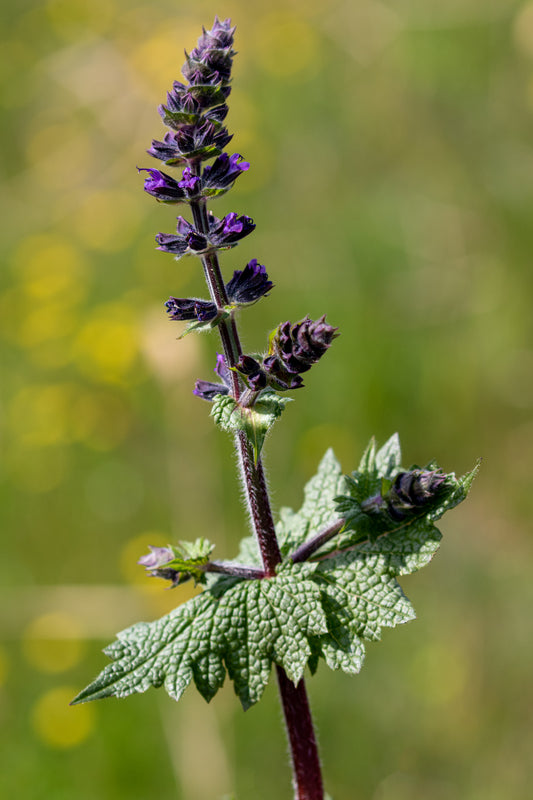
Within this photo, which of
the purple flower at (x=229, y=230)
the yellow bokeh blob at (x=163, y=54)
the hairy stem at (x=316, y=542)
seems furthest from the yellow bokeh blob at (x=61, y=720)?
the yellow bokeh blob at (x=163, y=54)

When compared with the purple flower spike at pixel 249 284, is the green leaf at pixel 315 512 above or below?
below

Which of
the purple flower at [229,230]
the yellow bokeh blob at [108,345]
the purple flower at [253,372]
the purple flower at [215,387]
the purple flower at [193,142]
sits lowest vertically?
the purple flower at [253,372]

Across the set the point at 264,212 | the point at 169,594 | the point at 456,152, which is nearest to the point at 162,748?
the point at 169,594

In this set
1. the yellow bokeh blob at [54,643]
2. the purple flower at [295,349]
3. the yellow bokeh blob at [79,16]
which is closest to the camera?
the purple flower at [295,349]

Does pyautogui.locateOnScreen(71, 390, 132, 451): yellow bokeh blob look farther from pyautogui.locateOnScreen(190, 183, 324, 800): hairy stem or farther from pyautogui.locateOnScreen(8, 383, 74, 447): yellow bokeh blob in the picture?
pyautogui.locateOnScreen(190, 183, 324, 800): hairy stem

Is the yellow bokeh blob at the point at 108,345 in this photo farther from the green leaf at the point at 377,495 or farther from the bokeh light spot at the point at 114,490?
the green leaf at the point at 377,495

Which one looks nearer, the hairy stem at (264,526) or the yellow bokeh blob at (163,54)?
the hairy stem at (264,526)

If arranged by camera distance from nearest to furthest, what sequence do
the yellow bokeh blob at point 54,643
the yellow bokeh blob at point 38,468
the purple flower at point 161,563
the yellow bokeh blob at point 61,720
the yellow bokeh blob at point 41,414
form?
1. the purple flower at point 161,563
2. the yellow bokeh blob at point 61,720
3. the yellow bokeh blob at point 54,643
4. the yellow bokeh blob at point 38,468
5. the yellow bokeh blob at point 41,414

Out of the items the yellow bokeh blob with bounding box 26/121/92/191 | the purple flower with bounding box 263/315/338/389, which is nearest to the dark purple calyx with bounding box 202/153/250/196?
the purple flower with bounding box 263/315/338/389
